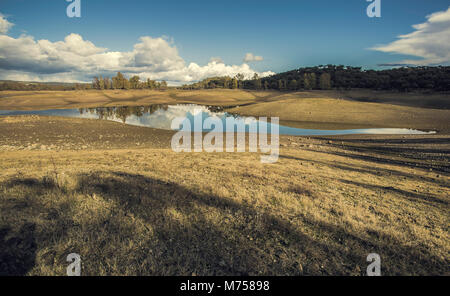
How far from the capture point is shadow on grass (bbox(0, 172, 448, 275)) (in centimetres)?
447

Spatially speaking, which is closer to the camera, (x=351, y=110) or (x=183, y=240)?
(x=183, y=240)

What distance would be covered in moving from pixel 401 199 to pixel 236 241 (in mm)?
8739

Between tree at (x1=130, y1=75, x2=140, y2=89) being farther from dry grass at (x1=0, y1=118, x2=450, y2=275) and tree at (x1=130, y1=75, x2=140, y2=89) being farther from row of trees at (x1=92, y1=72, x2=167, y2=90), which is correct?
dry grass at (x1=0, y1=118, x2=450, y2=275)

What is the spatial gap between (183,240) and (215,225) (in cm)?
109

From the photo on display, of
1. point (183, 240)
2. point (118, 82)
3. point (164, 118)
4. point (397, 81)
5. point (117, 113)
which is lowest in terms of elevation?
point (183, 240)

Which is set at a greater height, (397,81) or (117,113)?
(397,81)

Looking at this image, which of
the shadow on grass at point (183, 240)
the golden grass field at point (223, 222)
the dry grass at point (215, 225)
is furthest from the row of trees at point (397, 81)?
the shadow on grass at point (183, 240)

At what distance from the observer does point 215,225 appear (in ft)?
19.8

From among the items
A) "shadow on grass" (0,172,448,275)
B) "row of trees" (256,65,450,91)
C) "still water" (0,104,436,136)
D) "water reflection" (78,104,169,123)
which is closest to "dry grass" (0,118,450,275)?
"shadow on grass" (0,172,448,275)

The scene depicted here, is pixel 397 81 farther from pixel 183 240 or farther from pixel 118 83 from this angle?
pixel 118 83

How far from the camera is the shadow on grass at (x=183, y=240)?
4.47 metres

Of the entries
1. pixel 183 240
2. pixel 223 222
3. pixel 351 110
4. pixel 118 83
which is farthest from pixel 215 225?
pixel 118 83

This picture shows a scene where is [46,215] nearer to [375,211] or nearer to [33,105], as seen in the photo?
[375,211]
